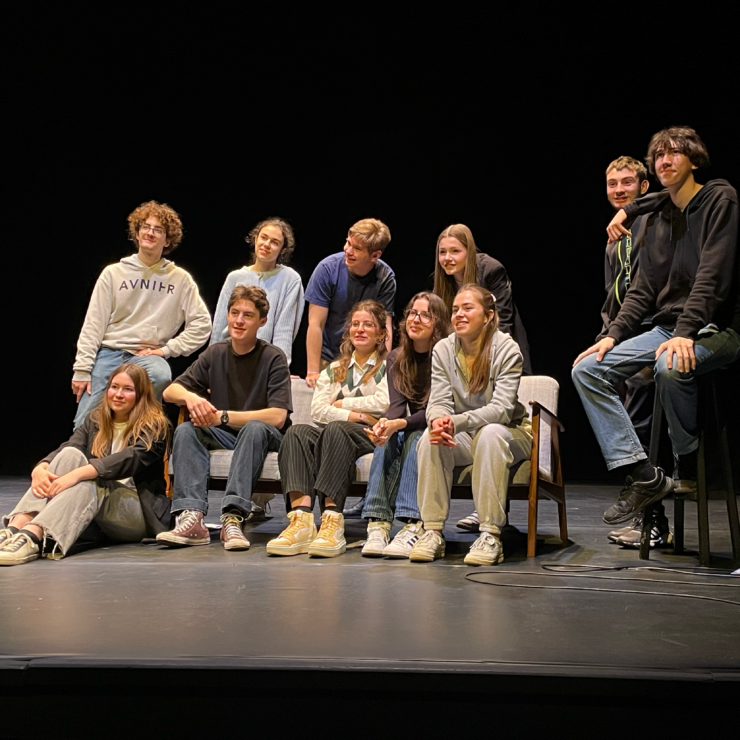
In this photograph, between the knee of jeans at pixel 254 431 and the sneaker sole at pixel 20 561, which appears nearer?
the sneaker sole at pixel 20 561

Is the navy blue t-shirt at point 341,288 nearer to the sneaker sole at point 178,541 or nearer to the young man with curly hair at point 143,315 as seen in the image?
the young man with curly hair at point 143,315

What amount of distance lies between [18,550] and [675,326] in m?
2.24

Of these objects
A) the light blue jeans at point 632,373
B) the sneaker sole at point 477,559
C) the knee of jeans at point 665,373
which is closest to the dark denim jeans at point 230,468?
the sneaker sole at point 477,559

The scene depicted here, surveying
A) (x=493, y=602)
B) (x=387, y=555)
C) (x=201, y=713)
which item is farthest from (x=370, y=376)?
(x=201, y=713)

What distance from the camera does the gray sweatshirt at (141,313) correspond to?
3717 mm

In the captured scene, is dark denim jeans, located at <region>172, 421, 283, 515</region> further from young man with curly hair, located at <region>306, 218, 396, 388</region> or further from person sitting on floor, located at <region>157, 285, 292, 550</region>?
young man with curly hair, located at <region>306, 218, 396, 388</region>

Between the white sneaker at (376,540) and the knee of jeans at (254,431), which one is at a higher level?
the knee of jeans at (254,431)

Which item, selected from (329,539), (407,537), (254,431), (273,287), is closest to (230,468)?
(254,431)

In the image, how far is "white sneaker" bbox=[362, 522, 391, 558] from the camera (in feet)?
9.56

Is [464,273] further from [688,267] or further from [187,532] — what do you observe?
[187,532]

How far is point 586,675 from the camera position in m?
1.56

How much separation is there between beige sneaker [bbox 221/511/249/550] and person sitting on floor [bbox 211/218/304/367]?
3.21 ft

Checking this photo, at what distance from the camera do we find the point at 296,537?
298 centimetres

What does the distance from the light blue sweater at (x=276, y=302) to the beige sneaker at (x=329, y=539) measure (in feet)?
3.61
